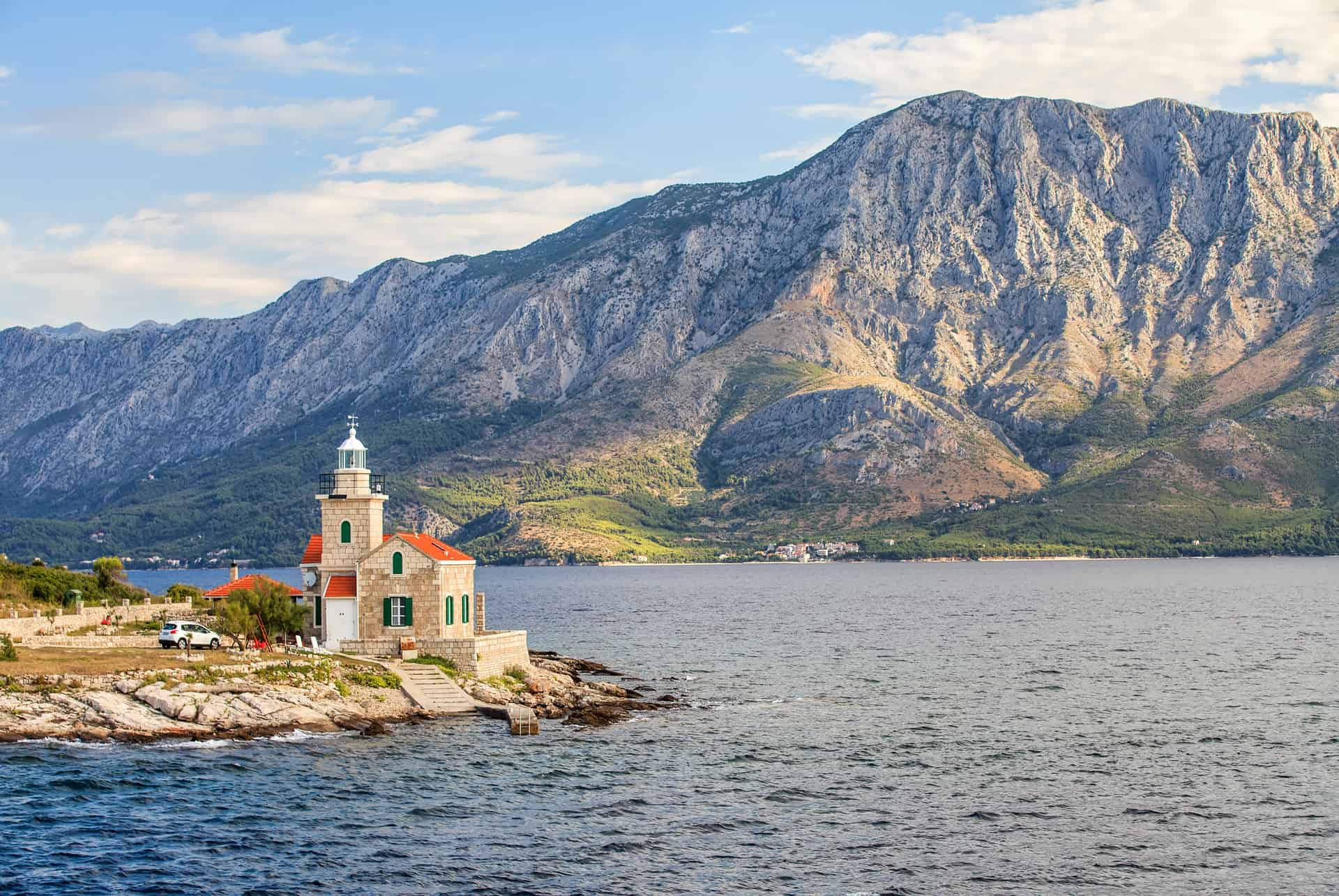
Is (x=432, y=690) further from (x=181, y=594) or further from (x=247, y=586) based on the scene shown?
(x=181, y=594)

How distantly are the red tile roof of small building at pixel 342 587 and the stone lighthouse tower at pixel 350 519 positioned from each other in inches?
18.1

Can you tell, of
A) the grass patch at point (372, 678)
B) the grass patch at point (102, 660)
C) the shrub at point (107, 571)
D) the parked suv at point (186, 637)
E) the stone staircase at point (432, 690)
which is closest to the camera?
the grass patch at point (102, 660)

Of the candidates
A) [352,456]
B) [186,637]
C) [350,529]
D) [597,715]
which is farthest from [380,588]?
[597,715]

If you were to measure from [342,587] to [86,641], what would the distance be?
11.0 m

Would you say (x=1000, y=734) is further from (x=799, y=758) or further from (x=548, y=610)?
(x=548, y=610)

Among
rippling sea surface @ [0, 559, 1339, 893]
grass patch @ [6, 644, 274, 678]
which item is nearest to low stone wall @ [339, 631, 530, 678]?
rippling sea surface @ [0, 559, 1339, 893]

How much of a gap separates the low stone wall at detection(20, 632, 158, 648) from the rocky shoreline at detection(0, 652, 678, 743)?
7.06 meters

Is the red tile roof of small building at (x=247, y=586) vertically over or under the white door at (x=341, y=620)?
over

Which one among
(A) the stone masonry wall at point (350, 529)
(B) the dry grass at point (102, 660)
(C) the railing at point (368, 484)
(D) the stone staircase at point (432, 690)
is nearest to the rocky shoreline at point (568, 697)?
(D) the stone staircase at point (432, 690)

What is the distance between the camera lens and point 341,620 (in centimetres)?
6481

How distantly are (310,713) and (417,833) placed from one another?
15558mm

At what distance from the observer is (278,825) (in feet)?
135

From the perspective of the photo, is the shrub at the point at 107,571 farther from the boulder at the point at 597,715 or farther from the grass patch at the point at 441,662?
the boulder at the point at 597,715

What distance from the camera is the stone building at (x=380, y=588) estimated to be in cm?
6438
